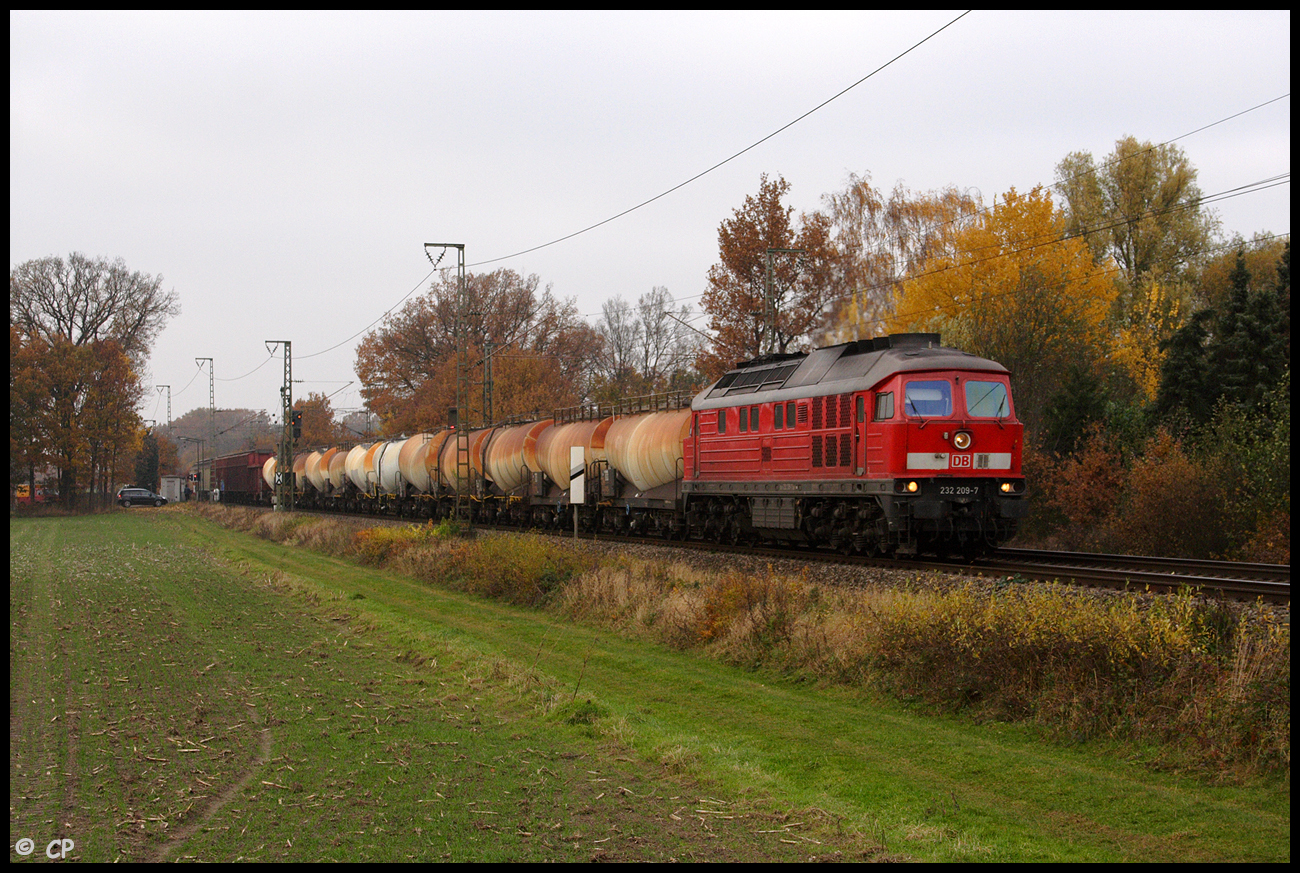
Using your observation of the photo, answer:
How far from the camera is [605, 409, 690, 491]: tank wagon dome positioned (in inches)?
1111

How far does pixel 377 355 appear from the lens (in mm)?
80125

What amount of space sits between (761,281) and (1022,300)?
52.3 feet

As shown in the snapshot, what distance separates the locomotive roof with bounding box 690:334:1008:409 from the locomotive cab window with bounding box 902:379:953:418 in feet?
1.05

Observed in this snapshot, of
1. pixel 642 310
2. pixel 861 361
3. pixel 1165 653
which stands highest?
pixel 642 310

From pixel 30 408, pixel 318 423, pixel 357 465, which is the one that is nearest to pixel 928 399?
pixel 357 465

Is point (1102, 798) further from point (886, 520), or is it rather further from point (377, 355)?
point (377, 355)

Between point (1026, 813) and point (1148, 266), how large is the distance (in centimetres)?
Result: 5043

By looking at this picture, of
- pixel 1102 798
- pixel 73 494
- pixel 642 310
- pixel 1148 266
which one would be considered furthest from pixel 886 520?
pixel 642 310

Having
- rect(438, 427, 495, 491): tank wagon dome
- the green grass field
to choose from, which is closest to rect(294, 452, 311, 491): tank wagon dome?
rect(438, 427, 495, 491): tank wagon dome

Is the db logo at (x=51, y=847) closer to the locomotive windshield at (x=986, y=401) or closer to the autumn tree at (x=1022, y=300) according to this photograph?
the locomotive windshield at (x=986, y=401)

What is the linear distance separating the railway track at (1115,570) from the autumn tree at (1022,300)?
11.7 meters

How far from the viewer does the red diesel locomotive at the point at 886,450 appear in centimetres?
Result: 1925

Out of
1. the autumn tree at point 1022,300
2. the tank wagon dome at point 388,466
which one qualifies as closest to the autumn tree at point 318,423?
the tank wagon dome at point 388,466

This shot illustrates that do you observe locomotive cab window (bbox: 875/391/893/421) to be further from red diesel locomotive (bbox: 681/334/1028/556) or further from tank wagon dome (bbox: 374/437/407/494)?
tank wagon dome (bbox: 374/437/407/494)
